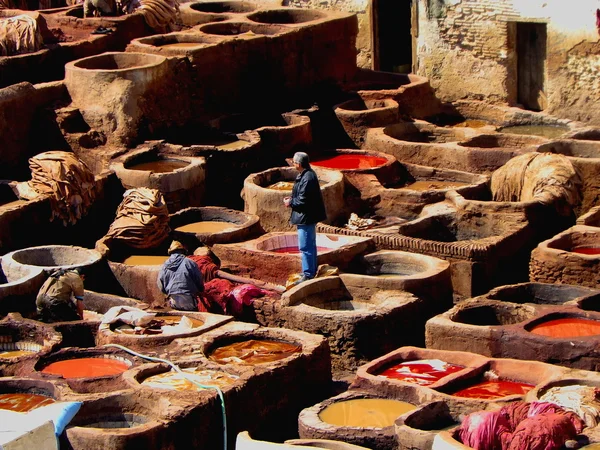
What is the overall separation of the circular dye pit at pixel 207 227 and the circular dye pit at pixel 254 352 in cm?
381

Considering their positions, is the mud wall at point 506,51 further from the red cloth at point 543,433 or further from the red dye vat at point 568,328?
the red cloth at point 543,433

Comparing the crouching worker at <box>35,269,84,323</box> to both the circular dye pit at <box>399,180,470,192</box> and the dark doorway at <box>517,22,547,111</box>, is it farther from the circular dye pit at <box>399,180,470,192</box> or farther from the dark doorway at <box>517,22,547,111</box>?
the dark doorway at <box>517,22,547,111</box>

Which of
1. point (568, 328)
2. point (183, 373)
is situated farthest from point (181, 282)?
point (568, 328)

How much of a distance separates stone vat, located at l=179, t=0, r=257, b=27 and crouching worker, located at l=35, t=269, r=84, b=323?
10091mm

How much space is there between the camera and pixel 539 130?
22953 mm

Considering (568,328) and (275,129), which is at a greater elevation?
(275,129)

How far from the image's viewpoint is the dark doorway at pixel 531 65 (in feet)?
78.0

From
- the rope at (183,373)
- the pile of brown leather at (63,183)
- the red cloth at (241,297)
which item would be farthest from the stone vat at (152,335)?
the pile of brown leather at (63,183)

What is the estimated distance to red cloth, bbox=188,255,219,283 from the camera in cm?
1641

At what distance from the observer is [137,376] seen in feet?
43.4

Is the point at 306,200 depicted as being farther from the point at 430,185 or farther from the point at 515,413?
the point at 430,185

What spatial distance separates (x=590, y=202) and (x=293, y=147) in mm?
4655

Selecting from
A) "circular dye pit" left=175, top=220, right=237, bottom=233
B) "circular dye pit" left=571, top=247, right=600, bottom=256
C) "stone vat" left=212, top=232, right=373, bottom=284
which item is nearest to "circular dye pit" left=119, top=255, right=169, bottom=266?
"stone vat" left=212, top=232, right=373, bottom=284

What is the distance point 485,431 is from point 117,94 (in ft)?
34.2
